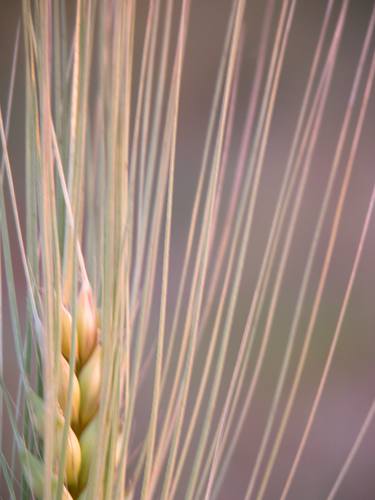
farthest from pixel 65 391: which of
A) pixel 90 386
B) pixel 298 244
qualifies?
pixel 298 244

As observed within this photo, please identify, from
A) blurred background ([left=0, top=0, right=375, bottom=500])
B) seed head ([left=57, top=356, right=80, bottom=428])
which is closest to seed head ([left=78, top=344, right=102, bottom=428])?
seed head ([left=57, top=356, right=80, bottom=428])

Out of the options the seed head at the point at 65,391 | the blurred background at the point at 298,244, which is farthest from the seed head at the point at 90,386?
the blurred background at the point at 298,244

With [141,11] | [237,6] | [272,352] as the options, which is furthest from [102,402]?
[141,11]

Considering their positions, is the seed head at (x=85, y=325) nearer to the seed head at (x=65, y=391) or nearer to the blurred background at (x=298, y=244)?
the seed head at (x=65, y=391)

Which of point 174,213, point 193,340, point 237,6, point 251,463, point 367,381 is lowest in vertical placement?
point 251,463

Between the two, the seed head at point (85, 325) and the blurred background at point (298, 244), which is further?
the blurred background at point (298, 244)

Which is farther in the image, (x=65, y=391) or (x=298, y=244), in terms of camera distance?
(x=298, y=244)

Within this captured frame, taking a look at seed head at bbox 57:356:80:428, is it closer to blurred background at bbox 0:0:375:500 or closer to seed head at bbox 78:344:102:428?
seed head at bbox 78:344:102:428

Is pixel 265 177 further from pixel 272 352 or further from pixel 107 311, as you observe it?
pixel 107 311

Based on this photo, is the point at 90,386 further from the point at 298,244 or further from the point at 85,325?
the point at 298,244
